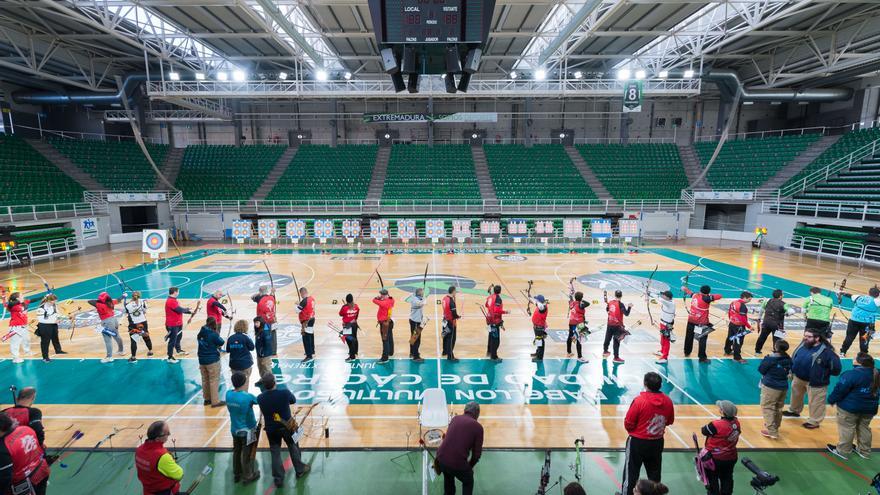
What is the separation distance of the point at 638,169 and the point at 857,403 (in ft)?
113

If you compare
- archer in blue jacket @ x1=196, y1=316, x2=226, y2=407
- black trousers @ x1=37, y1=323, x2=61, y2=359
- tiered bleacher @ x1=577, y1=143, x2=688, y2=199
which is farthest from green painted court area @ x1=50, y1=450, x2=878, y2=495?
tiered bleacher @ x1=577, y1=143, x2=688, y2=199

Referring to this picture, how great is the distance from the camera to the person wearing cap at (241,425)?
16.8 ft

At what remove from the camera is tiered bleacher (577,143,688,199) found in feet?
111

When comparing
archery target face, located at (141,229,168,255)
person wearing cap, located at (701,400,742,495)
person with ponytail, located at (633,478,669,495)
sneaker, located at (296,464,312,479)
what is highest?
archery target face, located at (141,229,168,255)

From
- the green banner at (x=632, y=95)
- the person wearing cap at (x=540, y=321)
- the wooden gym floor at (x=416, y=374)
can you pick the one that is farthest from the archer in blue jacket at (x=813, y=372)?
the green banner at (x=632, y=95)

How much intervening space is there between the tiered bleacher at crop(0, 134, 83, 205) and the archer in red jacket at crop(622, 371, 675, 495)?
34206 millimetres

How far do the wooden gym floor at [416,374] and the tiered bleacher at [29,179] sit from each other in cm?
1098

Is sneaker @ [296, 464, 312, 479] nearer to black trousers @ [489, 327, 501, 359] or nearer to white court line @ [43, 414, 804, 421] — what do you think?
white court line @ [43, 414, 804, 421]

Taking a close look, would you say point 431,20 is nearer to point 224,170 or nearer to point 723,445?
point 723,445

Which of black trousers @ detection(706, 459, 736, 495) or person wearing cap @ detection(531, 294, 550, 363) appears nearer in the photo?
black trousers @ detection(706, 459, 736, 495)

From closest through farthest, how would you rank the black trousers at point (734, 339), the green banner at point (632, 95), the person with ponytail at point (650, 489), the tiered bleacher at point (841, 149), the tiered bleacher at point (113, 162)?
the person with ponytail at point (650, 489), the black trousers at point (734, 339), the green banner at point (632, 95), the tiered bleacher at point (841, 149), the tiered bleacher at point (113, 162)

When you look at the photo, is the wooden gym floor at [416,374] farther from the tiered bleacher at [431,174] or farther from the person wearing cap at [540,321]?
the tiered bleacher at [431,174]

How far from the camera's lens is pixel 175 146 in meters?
40.6

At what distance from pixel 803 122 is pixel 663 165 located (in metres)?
13.7
